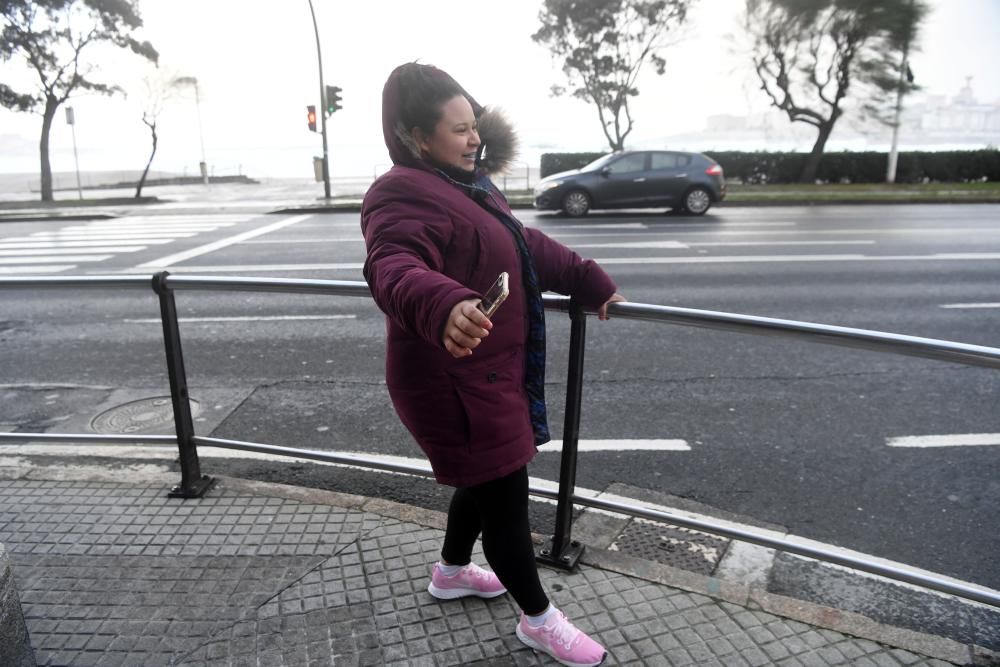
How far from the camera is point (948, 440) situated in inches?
172

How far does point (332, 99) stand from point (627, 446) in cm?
2314

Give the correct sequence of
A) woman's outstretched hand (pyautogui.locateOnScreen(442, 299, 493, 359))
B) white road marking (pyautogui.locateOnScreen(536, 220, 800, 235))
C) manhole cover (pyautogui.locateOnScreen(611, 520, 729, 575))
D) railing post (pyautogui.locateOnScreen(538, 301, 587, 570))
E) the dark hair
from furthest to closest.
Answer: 1. white road marking (pyautogui.locateOnScreen(536, 220, 800, 235))
2. manhole cover (pyautogui.locateOnScreen(611, 520, 729, 575))
3. railing post (pyautogui.locateOnScreen(538, 301, 587, 570))
4. the dark hair
5. woman's outstretched hand (pyautogui.locateOnScreen(442, 299, 493, 359))

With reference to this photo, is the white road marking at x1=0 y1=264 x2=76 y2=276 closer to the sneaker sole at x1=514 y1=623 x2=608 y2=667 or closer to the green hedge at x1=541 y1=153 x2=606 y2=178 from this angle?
the sneaker sole at x1=514 y1=623 x2=608 y2=667

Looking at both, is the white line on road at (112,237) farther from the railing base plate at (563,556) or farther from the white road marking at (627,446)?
the railing base plate at (563,556)

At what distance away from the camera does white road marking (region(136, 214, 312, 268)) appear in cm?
1143

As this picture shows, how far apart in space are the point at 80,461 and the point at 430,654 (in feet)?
9.00

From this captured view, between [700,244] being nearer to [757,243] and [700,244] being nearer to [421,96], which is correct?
[757,243]

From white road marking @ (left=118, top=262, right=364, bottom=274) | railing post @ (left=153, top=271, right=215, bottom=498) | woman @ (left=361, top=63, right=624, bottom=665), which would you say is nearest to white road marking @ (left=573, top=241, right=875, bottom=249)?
white road marking @ (left=118, top=262, right=364, bottom=274)

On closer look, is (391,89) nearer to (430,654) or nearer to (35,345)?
(430,654)

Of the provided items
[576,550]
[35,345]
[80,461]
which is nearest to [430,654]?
[576,550]

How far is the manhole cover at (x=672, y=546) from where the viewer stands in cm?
300

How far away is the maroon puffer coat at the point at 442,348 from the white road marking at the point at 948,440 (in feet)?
10.3

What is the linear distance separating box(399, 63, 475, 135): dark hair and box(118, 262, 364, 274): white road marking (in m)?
8.65

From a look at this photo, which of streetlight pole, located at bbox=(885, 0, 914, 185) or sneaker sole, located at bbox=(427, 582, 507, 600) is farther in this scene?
streetlight pole, located at bbox=(885, 0, 914, 185)
